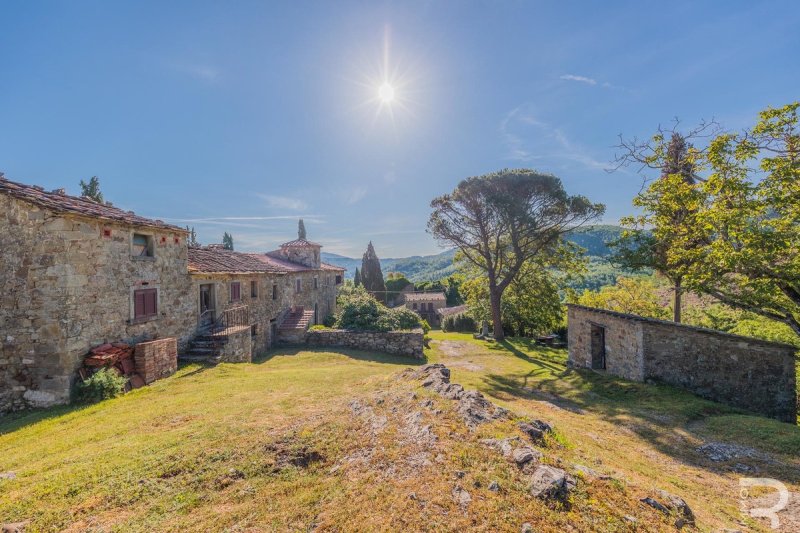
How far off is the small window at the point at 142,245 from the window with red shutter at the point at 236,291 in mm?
5847

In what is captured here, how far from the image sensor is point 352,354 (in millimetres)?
19203

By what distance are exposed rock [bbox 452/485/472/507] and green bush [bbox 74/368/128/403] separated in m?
10.9

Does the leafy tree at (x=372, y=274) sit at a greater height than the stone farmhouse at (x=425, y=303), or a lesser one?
greater

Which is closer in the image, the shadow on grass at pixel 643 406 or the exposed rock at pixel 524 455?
the exposed rock at pixel 524 455

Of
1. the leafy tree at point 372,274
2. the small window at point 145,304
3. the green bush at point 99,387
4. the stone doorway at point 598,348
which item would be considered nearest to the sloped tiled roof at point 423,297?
the leafy tree at point 372,274

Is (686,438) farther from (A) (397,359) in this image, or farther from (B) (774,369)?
(A) (397,359)

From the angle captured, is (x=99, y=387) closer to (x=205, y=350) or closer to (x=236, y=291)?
(x=205, y=350)

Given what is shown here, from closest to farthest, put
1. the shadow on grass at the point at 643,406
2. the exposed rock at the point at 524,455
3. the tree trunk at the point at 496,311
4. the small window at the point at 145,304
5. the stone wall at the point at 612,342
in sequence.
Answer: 1. the exposed rock at the point at 524,455
2. the shadow on grass at the point at 643,406
3. the small window at the point at 145,304
4. the stone wall at the point at 612,342
5. the tree trunk at the point at 496,311

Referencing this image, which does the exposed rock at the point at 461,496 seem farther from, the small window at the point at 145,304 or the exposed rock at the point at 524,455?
the small window at the point at 145,304

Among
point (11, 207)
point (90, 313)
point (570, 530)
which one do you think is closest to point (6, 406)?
point (90, 313)

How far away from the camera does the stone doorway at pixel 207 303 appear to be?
16647 millimetres

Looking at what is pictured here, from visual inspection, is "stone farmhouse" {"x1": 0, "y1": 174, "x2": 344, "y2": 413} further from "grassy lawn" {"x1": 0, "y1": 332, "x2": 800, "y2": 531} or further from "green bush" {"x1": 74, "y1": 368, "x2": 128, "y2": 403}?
"grassy lawn" {"x1": 0, "y1": 332, "x2": 800, "y2": 531}

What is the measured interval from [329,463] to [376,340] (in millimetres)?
15667

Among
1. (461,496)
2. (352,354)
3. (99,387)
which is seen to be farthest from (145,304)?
(461,496)
